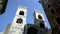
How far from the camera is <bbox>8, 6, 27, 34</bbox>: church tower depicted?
2278 cm

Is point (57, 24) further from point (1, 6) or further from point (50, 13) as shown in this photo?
point (1, 6)

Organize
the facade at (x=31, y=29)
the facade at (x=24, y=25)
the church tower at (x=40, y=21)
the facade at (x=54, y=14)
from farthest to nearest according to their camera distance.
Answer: the church tower at (x=40, y=21) → the facade at (x=24, y=25) → the facade at (x=31, y=29) → the facade at (x=54, y=14)

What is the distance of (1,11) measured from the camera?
185 inches

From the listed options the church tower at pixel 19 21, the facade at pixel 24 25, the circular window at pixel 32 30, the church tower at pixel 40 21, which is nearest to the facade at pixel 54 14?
the church tower at pixel 40 21

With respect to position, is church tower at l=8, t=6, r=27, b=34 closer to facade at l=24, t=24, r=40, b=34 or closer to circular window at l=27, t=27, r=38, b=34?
facade at l=24, t=24, r=40, b=34

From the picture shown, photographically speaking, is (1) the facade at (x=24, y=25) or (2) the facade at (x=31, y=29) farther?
(1) the facade at (x=24, y=25)

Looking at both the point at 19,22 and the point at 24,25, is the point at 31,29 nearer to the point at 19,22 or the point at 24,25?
the point at 24,25

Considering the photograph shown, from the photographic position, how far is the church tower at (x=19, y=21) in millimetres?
22777

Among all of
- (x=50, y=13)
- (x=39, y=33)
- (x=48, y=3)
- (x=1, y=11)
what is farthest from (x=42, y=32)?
(x=1, y=11)

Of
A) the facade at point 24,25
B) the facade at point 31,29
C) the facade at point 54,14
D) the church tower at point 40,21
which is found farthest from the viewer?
the church tower at point 40,21

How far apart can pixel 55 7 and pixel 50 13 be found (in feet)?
4.25

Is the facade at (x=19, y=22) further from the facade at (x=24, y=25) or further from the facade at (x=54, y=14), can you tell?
the facade at (x=54, y=14)

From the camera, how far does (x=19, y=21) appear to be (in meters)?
25.7

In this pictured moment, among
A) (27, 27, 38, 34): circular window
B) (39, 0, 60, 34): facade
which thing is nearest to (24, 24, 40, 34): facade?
(27, 27, 38, 34): circular window
